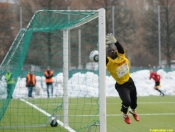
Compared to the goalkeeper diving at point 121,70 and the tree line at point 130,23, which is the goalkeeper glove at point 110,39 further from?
the tree line at point 130,23

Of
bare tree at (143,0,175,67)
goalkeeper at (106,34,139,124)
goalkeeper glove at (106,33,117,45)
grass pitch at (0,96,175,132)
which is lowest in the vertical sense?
grass pitch at (0,96,175,132)

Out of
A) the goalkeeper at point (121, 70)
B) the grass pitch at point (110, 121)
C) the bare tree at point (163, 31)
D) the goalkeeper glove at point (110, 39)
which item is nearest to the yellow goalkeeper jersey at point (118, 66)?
the goalkeeper at point (121, 70)

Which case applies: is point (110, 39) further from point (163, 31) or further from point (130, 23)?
point (130, 23)

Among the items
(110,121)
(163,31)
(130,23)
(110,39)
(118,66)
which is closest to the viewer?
(110,39)

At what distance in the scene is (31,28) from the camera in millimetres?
13484

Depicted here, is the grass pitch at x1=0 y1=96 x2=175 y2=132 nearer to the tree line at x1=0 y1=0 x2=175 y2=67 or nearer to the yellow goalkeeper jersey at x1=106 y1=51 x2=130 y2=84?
the yellow goalkeeper jersey at x1=106 y1=51 x2=130 y2=84

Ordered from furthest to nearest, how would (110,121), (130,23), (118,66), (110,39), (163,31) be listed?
(130,23)
(163,31)
(110,121)
(118,66)
(110,39)

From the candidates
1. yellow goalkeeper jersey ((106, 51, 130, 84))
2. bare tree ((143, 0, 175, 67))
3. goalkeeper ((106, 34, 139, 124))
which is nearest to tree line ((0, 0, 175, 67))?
bare tree ((143, 0, 175, 67))

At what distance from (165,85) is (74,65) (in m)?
7.11

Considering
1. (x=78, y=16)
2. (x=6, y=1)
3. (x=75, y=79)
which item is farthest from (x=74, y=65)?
(x=78, y=16)

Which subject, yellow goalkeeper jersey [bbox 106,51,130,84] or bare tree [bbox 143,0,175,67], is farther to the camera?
bare tree [bbox 143,0,175,67]

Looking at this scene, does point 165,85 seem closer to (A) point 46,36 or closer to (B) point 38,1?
(A) point 46,36

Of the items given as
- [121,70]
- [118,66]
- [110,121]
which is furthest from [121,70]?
[110,121]

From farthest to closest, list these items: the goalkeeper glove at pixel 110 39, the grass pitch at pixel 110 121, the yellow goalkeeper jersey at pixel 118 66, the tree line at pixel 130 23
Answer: the tree line at pixel 130 23, the grass pitch at pixel 110 121, the yellow goalkeeper jersey at pixel 118 66, the goalkeeper glove at pixel 110 39
